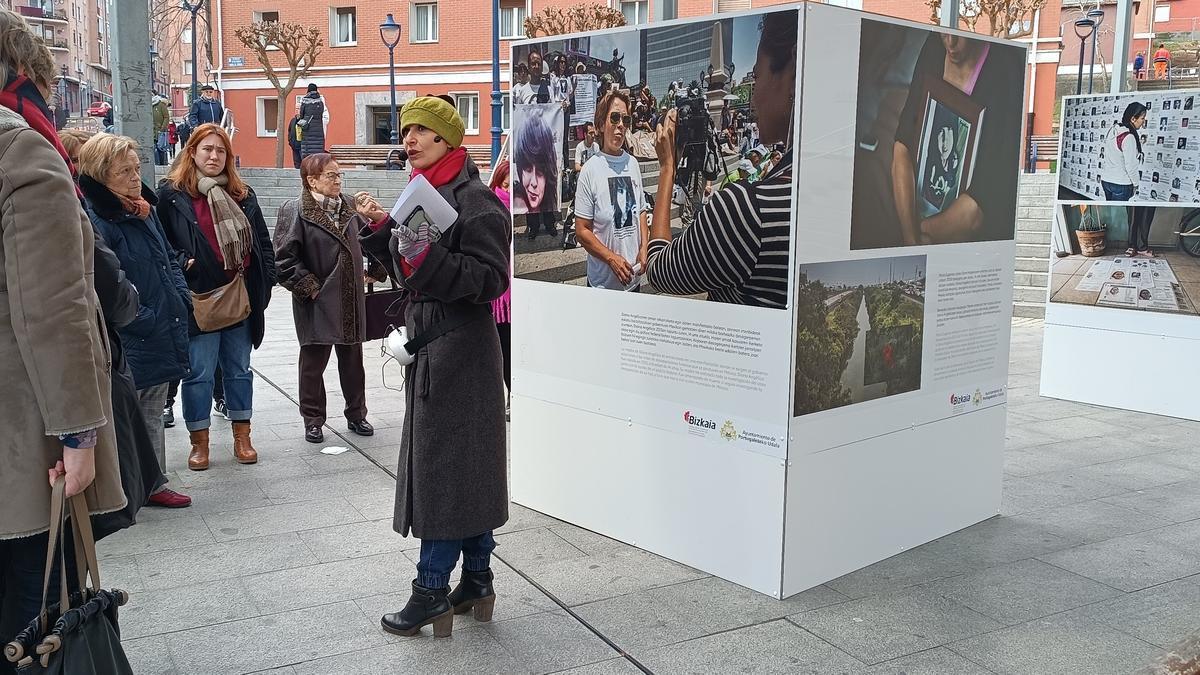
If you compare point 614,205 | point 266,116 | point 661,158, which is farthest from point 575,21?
point 661,158

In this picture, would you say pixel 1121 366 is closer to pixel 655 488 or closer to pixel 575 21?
pixel 655 488

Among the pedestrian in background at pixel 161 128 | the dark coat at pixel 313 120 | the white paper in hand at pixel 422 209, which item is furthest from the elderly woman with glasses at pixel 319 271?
the pedestrian in background at pixel 161 128

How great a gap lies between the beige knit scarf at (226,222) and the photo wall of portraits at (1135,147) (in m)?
6.07

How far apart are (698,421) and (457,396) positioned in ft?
3.63

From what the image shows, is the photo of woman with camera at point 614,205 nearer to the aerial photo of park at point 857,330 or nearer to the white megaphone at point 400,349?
the aerial photo of park at point 857,330

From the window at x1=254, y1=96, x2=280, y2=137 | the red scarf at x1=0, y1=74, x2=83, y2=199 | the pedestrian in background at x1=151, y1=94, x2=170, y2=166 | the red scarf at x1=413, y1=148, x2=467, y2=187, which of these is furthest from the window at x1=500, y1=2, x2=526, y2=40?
the red scarf at x1=0, y1=74, x2=83, y2=199

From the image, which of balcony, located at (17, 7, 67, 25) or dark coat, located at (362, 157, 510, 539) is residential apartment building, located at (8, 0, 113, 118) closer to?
balcony, located at (17, 7, 67, 25)

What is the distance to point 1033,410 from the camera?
798cm

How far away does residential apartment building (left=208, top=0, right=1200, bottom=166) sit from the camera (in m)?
36.5

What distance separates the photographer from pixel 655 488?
181 inches

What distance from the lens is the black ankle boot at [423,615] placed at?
3.72m

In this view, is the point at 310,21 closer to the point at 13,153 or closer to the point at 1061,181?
the point at 1061,181

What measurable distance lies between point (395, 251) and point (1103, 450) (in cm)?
502

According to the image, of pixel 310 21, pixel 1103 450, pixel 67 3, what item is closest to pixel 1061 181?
pixel 1103 450
